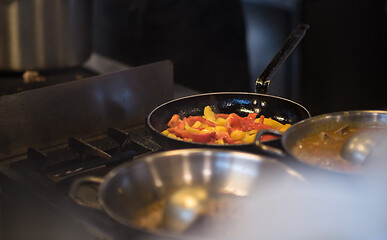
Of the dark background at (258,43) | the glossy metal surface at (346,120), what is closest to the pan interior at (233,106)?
the glossy metal surface at (346,120)

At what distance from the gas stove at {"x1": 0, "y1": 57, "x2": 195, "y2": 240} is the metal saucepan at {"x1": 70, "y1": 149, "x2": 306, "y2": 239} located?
11 cm

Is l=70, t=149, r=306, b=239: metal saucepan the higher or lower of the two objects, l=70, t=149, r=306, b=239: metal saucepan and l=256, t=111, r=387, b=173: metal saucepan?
the lower

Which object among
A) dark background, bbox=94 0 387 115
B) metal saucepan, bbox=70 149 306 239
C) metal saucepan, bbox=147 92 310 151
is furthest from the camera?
dark background, bbox=94 0 387 115

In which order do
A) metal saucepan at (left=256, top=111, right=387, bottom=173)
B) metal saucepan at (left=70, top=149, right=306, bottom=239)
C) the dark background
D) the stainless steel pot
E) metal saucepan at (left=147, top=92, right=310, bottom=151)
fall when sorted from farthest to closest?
the dark background
the stainless steel pot
metal saucepan at (left=147, top=92, right=310, bottom=151)
metal saucepan at (left=256, top=111, right=387, bottom=173)
metal saucepan at (left=70, top=149, right=306, bottom=239)

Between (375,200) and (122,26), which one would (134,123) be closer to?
(375,200)

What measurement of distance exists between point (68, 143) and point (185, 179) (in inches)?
24.6

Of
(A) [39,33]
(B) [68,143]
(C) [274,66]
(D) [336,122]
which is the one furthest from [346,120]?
(A) [39,33]

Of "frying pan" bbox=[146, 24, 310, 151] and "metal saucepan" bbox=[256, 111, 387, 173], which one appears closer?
"metal saucepan" bbox=[256, 111, 387, 173]

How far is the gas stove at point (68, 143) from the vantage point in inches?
47.9

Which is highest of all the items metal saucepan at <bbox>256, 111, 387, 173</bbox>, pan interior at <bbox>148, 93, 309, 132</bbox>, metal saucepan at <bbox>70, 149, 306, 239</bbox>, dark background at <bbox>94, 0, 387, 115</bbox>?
metal saucepan at <bbox>256, 111, 387, 173</bbox>

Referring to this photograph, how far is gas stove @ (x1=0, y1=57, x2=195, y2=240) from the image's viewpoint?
1217mm

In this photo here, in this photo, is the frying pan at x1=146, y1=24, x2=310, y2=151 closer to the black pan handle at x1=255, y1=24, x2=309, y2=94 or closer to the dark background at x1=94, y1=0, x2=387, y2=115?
the black pan handle at x1=255, y1=24, x2=309, y2=94

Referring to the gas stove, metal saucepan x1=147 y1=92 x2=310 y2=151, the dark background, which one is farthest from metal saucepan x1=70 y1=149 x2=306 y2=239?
the dark background

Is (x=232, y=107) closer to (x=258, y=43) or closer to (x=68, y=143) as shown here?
(x=68, y=143)
